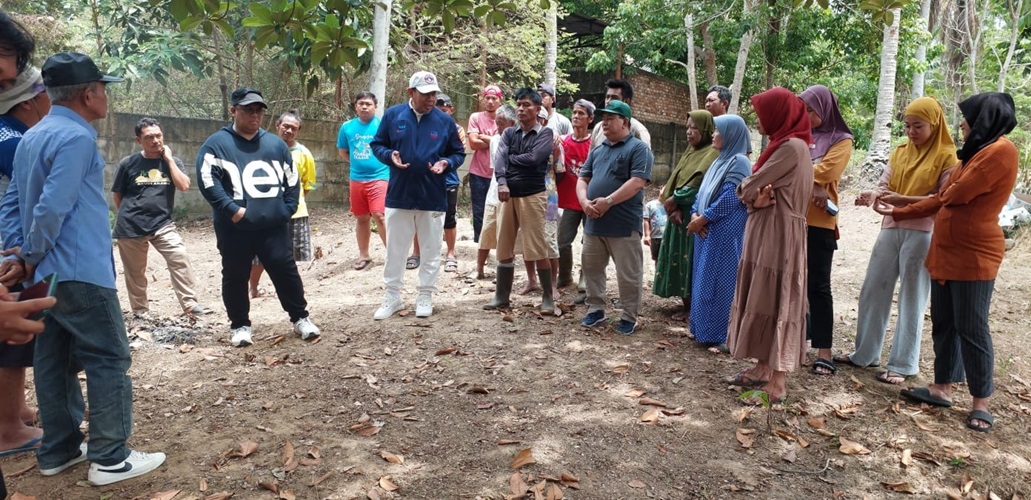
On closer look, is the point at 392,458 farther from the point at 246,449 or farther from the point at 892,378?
the point at 892,378

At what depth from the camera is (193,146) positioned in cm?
1182

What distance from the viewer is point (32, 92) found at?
3432mm

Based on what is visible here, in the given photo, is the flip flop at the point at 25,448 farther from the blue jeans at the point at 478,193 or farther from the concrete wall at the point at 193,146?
the concrete wall at the point at 193,146

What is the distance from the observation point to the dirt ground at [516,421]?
3.30 metres

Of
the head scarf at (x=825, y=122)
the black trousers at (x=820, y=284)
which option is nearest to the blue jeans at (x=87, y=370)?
the black trousers at (x=820, y=284)

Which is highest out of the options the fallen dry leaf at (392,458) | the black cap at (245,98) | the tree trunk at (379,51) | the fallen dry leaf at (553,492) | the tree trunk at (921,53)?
the tree trunk at (921,53)

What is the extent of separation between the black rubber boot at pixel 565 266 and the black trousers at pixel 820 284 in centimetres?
254

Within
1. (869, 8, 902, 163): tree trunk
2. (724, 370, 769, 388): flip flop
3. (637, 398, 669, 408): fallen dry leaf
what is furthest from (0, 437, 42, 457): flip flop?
(869, 8, 902, 163): tree trunk

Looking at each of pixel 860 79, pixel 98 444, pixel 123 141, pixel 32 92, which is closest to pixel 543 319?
pixel 98 444

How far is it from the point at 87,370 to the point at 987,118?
483 centimetres

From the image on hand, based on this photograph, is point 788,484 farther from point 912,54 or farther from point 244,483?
point 912,54

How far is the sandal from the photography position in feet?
15.3

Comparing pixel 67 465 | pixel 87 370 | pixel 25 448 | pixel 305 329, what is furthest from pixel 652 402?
pixel 25 448

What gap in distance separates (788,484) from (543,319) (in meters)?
2.83
